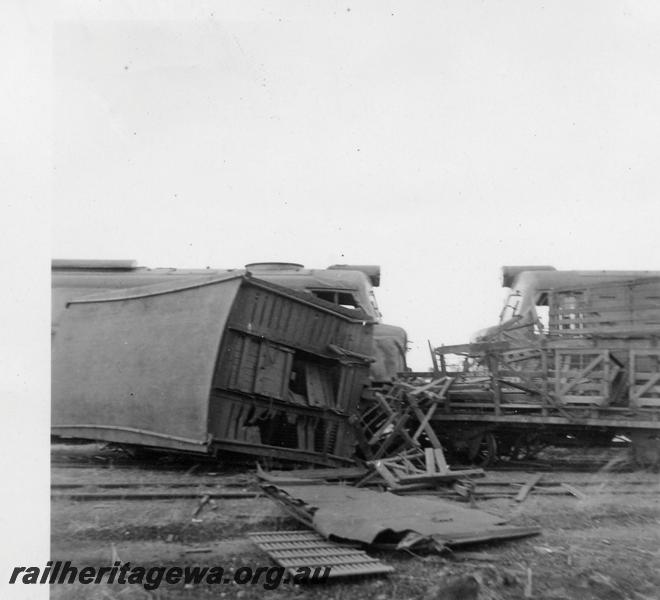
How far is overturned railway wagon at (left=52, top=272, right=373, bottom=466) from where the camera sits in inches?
326

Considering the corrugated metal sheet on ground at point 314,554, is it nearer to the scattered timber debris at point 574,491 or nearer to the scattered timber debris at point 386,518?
the scattered timber debris at point 386,518

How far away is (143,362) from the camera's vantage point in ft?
29.1

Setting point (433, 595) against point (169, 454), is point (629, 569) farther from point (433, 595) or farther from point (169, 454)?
point (169, 454)

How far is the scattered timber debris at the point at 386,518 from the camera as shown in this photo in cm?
522

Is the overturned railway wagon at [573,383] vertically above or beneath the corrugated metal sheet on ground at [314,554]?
above

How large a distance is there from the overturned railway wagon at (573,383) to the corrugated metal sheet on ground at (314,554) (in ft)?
16.7

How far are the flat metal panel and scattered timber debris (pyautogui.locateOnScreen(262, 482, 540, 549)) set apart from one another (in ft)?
6.34

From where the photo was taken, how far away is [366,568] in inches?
183

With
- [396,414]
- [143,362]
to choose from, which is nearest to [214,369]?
[143,362]

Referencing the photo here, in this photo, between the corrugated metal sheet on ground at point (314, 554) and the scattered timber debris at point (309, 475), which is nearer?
the corrugated metal sheet on ground at point (314, 554)

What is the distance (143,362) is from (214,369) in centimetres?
140

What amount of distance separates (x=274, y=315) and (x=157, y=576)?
4.82m

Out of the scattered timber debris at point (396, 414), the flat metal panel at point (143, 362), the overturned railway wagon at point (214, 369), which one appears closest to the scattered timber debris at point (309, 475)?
the overturned railway wagon at point (214, 369)

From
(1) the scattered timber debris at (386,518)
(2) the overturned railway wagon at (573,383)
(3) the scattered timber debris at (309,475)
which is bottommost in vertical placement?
(3) the scattered timber debris at (309,475)
